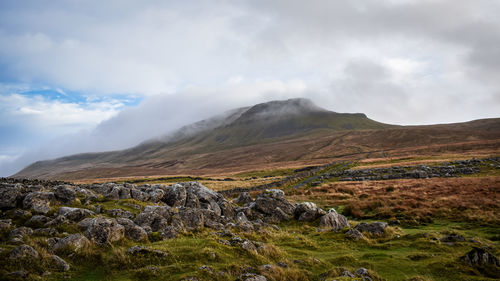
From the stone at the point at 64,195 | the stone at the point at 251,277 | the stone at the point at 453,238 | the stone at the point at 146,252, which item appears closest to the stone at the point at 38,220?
the stone at the point at 64,195

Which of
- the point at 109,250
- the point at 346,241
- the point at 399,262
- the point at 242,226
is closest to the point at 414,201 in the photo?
the point at 346,241

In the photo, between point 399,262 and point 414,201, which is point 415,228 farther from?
point 399,262

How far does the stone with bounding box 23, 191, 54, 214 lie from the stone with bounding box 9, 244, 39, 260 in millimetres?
8470

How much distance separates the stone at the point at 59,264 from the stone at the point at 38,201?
9.05 m

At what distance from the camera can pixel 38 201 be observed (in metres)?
20.3

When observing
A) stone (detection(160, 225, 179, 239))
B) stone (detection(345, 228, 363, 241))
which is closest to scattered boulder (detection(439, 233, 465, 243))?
stone (detection(345, 228, 363, 241))

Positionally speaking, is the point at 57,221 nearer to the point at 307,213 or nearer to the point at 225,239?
the point at 225,239

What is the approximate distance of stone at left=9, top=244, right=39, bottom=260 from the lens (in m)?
11.6

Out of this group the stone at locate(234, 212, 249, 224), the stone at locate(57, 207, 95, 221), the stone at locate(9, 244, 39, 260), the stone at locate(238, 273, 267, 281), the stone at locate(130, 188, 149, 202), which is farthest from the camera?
the stone at locate(130, 188, 149, 202)

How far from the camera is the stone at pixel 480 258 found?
13874 millimetres

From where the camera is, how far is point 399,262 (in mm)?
15891

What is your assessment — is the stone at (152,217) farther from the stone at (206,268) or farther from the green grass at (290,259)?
the stone at (206,268)

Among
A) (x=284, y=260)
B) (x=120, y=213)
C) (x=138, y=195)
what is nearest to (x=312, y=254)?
(x=284, y=260)

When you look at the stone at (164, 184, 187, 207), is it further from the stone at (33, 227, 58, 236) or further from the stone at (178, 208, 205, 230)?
the stone at (33, 227, 58, 236)
